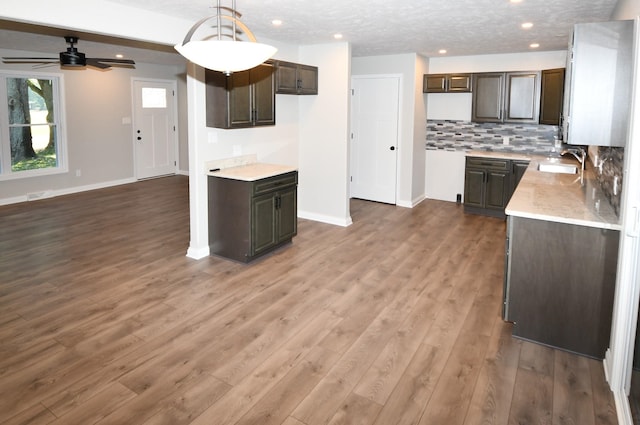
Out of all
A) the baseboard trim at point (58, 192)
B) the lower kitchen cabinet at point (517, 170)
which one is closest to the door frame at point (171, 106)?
the baseboard trim at point (58, 192)

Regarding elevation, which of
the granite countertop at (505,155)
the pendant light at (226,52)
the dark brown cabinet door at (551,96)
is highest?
the dark brown cabinet door at (551,96)

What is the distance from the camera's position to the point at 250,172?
489cm

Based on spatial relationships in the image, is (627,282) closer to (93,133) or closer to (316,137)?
(316,137)

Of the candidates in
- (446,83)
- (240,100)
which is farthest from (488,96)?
(240,100)

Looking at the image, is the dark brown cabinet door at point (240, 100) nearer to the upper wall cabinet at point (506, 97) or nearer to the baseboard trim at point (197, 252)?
the baseboard trim at point (197, 252)

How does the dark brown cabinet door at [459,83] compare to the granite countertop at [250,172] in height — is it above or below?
above

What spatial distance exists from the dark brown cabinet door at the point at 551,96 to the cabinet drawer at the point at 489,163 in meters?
0.79

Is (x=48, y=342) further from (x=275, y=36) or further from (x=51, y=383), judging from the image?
(x=275, y=36)

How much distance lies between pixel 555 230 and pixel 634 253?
63cm

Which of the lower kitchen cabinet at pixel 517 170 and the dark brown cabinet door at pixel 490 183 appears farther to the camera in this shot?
the dark brown cabinet door at pixel 490 183

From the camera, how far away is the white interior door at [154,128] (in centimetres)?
945

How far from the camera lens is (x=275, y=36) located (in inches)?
215

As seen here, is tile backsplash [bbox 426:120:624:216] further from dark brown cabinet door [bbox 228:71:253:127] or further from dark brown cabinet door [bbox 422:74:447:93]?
dark brown cabinet door [bbox 228:71:253:127]

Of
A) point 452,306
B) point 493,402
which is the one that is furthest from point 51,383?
point 452,306
